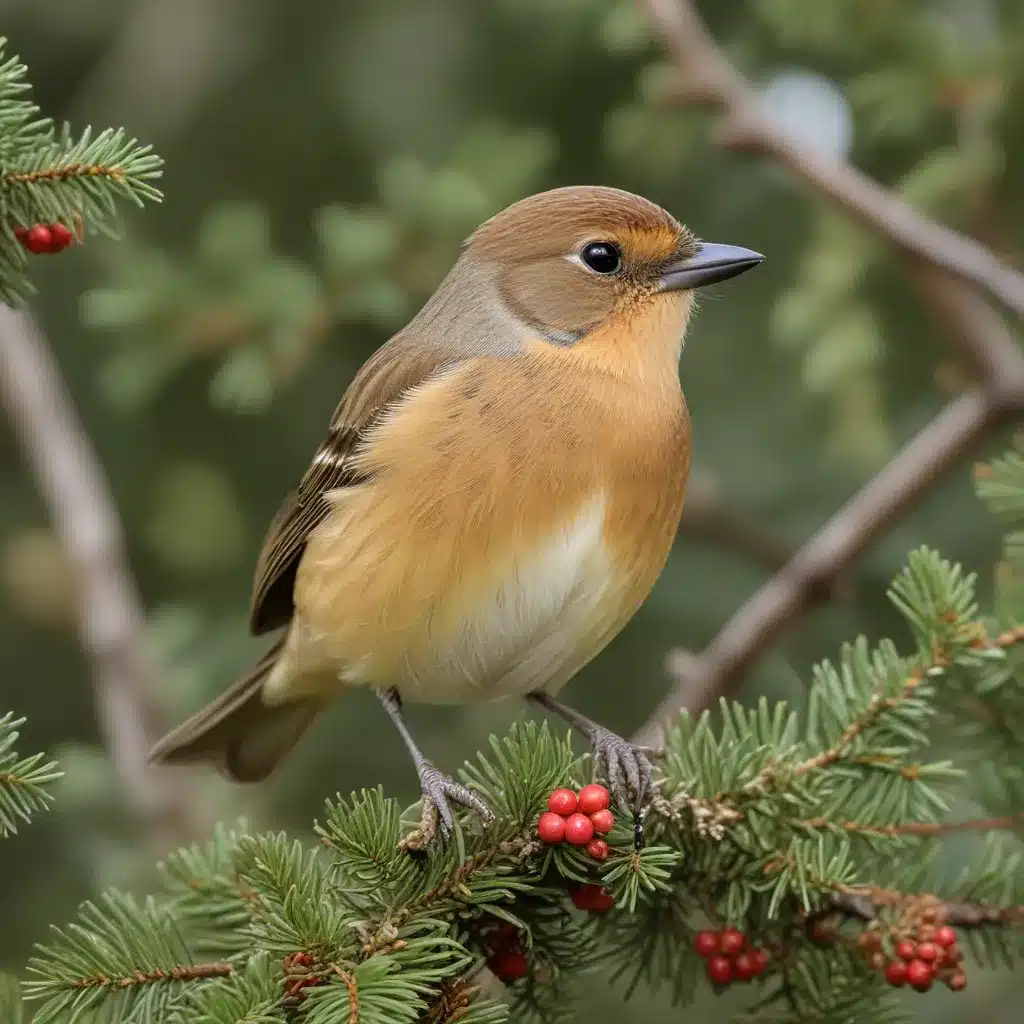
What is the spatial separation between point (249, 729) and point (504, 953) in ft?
5.17

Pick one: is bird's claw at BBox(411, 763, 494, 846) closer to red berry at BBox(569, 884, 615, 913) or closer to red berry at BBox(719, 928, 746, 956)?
red berry at BBox(569, 884, 615, 913)

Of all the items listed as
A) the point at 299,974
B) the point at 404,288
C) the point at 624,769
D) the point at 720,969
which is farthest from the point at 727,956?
the point at 404,288

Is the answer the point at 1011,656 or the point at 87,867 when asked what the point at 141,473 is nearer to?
the point at 87,867

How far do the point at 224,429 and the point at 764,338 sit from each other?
6.60 feet

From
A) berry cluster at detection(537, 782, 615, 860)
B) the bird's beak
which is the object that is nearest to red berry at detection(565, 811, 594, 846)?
berry cluster at detection(537, 782, 615, 860)

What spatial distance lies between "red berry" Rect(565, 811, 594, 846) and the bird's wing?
1.37 metres

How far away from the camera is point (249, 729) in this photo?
3.96 m

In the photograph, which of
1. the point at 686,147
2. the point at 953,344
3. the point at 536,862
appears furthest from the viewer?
the point at 686,147

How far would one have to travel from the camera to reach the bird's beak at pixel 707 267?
3596mm

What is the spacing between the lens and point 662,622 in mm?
5176

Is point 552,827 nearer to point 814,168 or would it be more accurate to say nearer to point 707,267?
point 707,267

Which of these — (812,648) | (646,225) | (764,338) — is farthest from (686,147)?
(812,648)

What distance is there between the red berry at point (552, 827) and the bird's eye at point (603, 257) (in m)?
1.69

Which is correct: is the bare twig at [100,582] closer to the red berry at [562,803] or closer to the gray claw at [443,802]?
the gray claw at [443,802]
